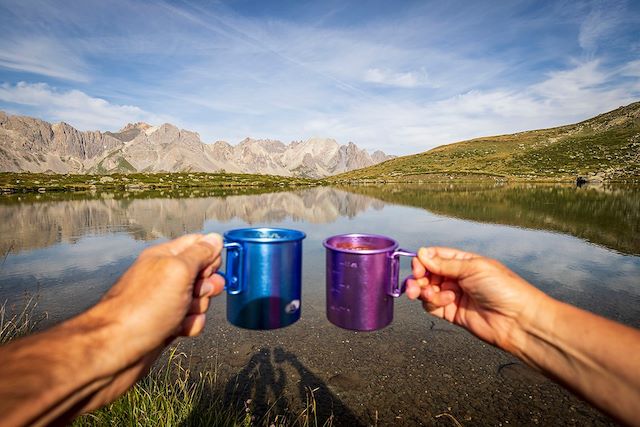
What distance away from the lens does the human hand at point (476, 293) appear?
291cm

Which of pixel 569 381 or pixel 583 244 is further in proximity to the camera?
pixel 583 244

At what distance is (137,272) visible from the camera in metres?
2.42

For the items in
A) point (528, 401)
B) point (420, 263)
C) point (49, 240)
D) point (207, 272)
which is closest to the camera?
point (207, 272)

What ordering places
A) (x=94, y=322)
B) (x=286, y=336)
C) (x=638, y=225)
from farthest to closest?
(x=638, y=225) < (x=286, y=336) < (x=94, y=322)

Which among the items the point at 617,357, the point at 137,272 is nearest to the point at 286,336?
the point at 137,272

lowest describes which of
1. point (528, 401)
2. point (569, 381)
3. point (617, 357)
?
point (528, 401)

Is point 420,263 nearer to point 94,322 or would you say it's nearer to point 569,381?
point 569,381

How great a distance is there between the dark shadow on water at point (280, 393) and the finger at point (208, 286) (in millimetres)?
3248

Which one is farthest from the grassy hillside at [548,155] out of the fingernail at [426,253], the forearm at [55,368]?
the forearm at [55,368]

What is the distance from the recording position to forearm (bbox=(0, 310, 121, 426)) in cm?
151

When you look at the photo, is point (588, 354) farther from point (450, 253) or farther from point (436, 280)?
point (436, 280)

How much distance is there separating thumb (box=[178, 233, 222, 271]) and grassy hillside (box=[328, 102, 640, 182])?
9986 centimetres

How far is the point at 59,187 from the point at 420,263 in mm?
92433

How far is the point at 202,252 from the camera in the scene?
2854 mm
